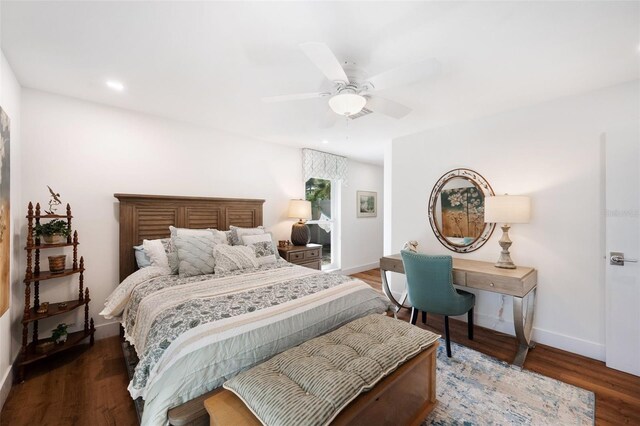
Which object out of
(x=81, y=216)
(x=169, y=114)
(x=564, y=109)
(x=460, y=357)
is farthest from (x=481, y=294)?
(x=81, y=216)

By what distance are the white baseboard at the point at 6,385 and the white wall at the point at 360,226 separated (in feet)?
14.4

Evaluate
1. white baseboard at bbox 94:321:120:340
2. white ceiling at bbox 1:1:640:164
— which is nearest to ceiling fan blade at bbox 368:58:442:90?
white ceiling at bbox 1:1:640:164

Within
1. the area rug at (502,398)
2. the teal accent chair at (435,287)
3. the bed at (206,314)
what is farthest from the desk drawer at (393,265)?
the area rug at (502,398)

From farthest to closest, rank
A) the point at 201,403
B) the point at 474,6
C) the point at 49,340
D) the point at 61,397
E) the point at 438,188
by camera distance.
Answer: the point at 438,188 < the point at 49,340 < the point at 61,397 < the point at 474,6 < the point at 201,403

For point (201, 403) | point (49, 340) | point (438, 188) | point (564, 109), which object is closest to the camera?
point (201, 403)

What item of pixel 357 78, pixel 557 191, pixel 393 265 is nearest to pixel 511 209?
pixel 557 191

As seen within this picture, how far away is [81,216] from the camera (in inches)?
105

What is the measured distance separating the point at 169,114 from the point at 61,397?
2.73 meters

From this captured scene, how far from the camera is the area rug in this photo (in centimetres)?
172

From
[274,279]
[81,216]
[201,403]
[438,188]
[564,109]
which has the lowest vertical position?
[201,403]

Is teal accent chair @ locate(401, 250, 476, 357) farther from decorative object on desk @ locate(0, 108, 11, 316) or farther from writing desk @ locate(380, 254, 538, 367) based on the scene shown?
decorative object on desk @ locate(0, 108, 11, 316)

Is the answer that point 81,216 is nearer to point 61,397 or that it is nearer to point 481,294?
point 61,397

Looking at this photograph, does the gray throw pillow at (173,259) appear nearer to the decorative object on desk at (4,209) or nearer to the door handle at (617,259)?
the decorative object on desk at (4,209)

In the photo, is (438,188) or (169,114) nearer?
(169,114)
